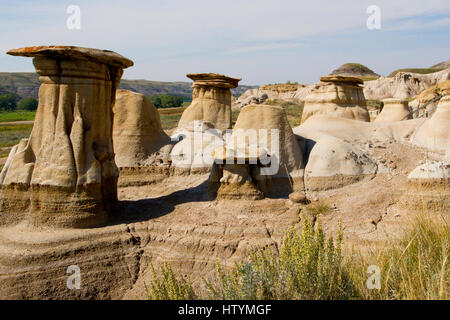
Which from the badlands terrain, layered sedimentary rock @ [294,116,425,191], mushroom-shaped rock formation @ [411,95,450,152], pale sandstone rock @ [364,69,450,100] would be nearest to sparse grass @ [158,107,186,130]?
layered sedimentary rock @ [294,116,425,191]

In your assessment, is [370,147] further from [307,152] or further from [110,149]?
[110,149]

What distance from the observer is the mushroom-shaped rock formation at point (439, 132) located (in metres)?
8.48

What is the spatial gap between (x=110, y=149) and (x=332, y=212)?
3936 mm

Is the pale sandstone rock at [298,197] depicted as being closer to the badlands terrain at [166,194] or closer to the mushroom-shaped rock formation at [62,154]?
the badlands terrain at [166,194]

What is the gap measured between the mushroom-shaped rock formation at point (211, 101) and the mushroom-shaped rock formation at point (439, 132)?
7.04 m

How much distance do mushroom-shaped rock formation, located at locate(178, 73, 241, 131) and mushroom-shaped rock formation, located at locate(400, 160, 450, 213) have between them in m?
8.49

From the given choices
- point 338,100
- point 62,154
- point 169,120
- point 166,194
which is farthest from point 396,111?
point 169,120

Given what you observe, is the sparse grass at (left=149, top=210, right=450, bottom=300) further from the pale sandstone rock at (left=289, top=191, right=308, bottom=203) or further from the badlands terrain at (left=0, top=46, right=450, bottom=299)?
the pale sandstone rock at (left=289, top=191, right=308, bottom=203)

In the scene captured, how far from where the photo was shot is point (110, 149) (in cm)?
712

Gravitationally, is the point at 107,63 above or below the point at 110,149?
above

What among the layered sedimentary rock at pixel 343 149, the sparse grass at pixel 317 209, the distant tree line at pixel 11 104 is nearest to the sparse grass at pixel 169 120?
the layered sedimentary rock at pixel 343 149

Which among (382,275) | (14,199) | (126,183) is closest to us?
(382,275)
